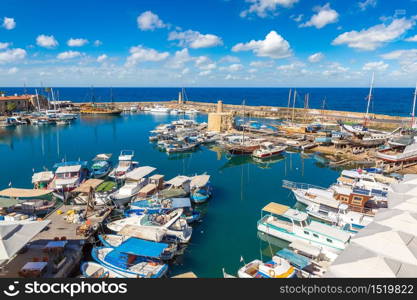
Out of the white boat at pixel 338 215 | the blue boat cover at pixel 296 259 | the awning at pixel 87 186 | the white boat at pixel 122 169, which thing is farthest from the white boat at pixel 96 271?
the white boat at pixel 338 215

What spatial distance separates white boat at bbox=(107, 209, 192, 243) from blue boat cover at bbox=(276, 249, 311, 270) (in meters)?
7.59

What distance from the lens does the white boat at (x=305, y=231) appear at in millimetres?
19625

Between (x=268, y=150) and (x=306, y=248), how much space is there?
30566 millimetres

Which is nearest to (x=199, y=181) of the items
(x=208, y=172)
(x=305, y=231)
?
(x=208, y=172)

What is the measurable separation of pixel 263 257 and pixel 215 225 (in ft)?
19.4

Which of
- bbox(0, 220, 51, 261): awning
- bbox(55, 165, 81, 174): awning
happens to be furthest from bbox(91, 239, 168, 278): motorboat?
bbox(55, 165, 81, 174): awning

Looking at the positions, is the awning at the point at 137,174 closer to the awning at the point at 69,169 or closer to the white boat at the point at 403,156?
the awning at the point at 69,169

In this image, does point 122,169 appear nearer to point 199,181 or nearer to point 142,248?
point 199,181

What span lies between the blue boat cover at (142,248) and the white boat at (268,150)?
33071 millimetres

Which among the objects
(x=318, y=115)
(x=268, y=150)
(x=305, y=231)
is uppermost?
(x=318, y=115)

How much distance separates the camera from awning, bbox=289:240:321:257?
1905 cm

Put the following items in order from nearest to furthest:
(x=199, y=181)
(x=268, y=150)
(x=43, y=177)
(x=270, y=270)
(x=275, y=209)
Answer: (x=270, y=270)
(x=275, y=209)
(x=199, y=181)
(x=43, y=177)
(x=268, y=150)

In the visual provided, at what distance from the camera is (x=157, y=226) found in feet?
69.8

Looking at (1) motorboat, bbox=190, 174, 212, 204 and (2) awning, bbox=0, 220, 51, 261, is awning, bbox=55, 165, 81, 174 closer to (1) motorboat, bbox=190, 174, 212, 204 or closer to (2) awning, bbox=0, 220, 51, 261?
(1) motorboat, bbox=190, 174, 212, 204
